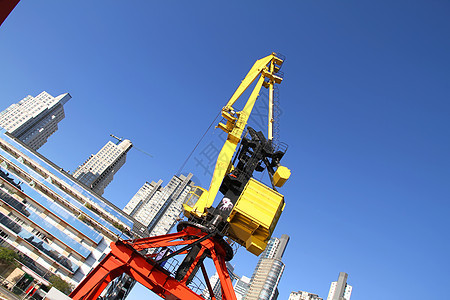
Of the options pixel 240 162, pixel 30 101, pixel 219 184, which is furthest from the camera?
pixel 30 101

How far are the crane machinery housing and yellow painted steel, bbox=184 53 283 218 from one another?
49 millimetres

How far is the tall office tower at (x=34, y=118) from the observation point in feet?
422

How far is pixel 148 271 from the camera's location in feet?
35.8

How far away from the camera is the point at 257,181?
1297cm

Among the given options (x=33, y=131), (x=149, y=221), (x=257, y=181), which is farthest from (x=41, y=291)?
(x=33, y=131)

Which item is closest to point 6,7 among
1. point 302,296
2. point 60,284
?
point 60,284

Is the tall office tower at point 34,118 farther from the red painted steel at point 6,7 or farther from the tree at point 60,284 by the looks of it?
the red painted steel at point 6,7

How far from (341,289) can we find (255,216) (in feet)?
554

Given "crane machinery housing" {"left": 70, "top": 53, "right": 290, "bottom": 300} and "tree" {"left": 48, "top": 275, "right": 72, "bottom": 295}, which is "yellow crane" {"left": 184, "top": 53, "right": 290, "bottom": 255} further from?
"tree" {"left": 48, "top": 275, "right": 72, "bottom": 295}

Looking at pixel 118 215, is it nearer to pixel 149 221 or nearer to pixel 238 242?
pixel 238 242

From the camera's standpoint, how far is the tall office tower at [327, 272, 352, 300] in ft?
489

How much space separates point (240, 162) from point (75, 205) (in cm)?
3749

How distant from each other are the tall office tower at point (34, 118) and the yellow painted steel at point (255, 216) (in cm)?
14485

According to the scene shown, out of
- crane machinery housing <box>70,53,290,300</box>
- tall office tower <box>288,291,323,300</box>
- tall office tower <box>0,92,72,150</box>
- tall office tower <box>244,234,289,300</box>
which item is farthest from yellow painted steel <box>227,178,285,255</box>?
tall office tower <box>288,291,323,300</box>
